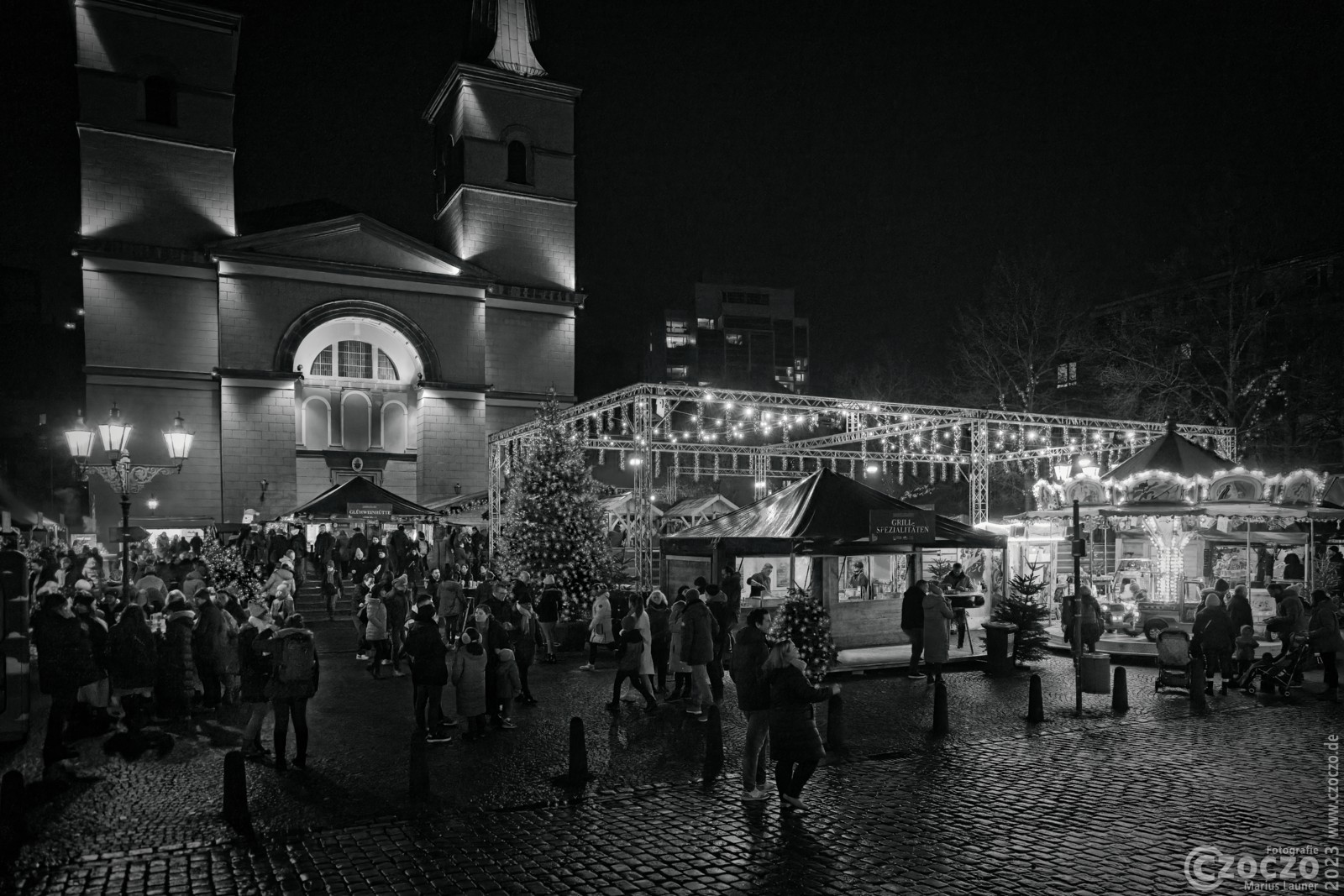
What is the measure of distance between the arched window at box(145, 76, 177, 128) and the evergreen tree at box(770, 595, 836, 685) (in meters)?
31.6

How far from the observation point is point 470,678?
10445mm

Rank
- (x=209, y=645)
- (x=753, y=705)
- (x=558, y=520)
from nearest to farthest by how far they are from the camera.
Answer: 1. (x=753, y=705)
2. (x=209, y=645)
3. (x=558, y=520)

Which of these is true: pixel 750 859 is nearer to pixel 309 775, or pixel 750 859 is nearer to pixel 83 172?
pixel 309 775

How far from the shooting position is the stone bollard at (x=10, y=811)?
680 cm

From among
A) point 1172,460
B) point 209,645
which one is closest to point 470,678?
point 209,645

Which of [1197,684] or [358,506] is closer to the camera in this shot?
[1197,684]

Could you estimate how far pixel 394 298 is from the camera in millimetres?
35438

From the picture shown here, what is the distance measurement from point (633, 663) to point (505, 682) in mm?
1774

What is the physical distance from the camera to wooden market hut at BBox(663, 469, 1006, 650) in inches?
614

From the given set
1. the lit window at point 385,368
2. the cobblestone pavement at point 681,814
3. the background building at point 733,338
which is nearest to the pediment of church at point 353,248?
the lit window at point 385,368

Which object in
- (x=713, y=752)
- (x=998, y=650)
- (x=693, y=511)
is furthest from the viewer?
(x=693, y=511)

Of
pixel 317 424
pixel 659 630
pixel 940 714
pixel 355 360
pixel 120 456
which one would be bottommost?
pixel 940 714

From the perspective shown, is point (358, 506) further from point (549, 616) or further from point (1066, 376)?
point (1066, 376)

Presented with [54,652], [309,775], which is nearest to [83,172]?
[54,652]
